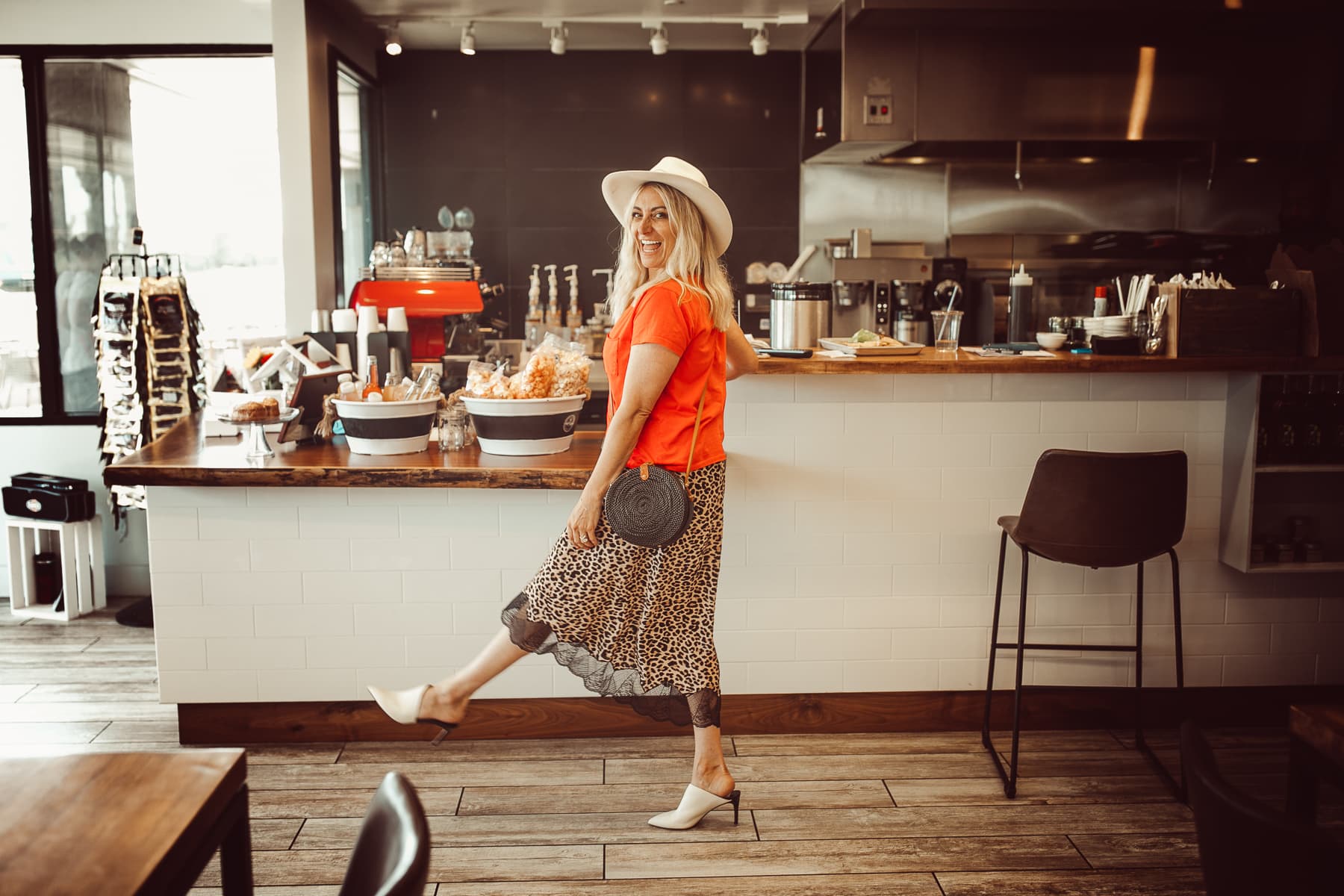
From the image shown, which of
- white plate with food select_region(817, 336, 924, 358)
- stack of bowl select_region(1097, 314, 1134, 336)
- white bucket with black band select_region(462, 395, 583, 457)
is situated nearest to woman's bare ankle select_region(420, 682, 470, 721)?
white bucket with black band select_region(462, 395, 583, 457)

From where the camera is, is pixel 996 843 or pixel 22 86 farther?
pixel 22 86

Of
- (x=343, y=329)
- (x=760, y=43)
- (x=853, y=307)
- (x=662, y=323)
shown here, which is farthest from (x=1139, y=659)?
(x=760, y=43)

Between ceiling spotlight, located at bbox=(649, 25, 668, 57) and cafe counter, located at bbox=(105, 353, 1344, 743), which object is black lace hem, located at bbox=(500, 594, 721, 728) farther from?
ceiling spotlight, located at bbox=(649, 25, 668, 57)

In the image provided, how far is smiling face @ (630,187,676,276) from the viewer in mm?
2754

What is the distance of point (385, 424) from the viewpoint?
3.44m

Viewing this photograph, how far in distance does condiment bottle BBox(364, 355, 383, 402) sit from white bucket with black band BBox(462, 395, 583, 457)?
0.97 feet

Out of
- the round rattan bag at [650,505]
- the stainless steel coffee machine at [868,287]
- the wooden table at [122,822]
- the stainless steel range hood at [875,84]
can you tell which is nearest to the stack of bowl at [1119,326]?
the round rattan bag at [650,505]

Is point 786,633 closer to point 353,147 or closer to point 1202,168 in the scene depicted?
point 353,147

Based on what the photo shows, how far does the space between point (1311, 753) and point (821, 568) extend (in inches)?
74.8

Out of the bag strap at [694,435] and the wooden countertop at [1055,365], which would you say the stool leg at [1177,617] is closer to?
the wooden countertop at [1055,365]

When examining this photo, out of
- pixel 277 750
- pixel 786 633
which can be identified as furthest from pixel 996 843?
pixel 277 750

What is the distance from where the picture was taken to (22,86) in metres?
5.14

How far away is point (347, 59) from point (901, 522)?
4.00m

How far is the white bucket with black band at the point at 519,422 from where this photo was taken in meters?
3.39
